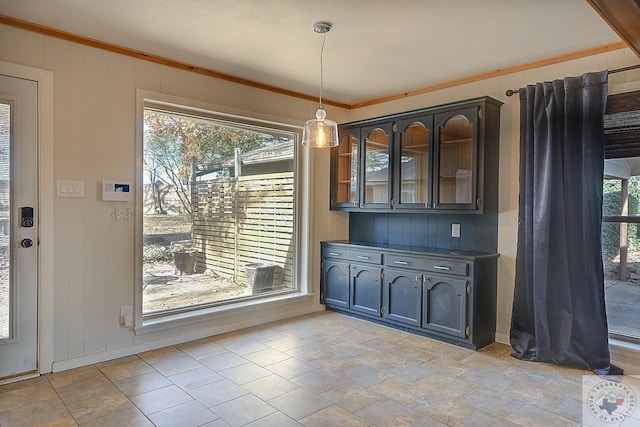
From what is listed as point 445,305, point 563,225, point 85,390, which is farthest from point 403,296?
point 85,390

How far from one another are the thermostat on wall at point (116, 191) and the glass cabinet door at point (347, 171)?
7.55 ft

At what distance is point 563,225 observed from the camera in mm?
3189

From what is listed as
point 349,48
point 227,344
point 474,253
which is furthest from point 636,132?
point 227,344

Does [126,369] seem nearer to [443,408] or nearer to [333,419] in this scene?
[333,419]

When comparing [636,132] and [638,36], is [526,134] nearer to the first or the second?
[636,132]

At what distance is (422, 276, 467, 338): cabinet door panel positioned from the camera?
3559mm

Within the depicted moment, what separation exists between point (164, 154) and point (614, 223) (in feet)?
12.5

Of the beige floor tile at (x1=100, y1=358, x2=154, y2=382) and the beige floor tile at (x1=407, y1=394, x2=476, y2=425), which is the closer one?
the beige floor tile at (x1=407, y1=394, x2=476, y2=425)

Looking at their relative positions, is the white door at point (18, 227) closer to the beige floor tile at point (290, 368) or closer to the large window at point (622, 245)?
the beige floor tile at point (290, 368)

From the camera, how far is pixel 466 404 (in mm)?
2566

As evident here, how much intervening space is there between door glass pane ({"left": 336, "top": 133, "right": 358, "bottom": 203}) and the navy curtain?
177 cm

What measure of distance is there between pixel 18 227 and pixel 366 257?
3008mm

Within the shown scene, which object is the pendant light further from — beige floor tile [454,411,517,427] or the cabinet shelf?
beige floor tile [454,411,517,427]

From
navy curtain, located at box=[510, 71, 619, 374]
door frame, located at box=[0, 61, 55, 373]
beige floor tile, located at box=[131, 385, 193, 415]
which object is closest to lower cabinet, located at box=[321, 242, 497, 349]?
navy curtain, located at box=[510, 71, 619, 374]
